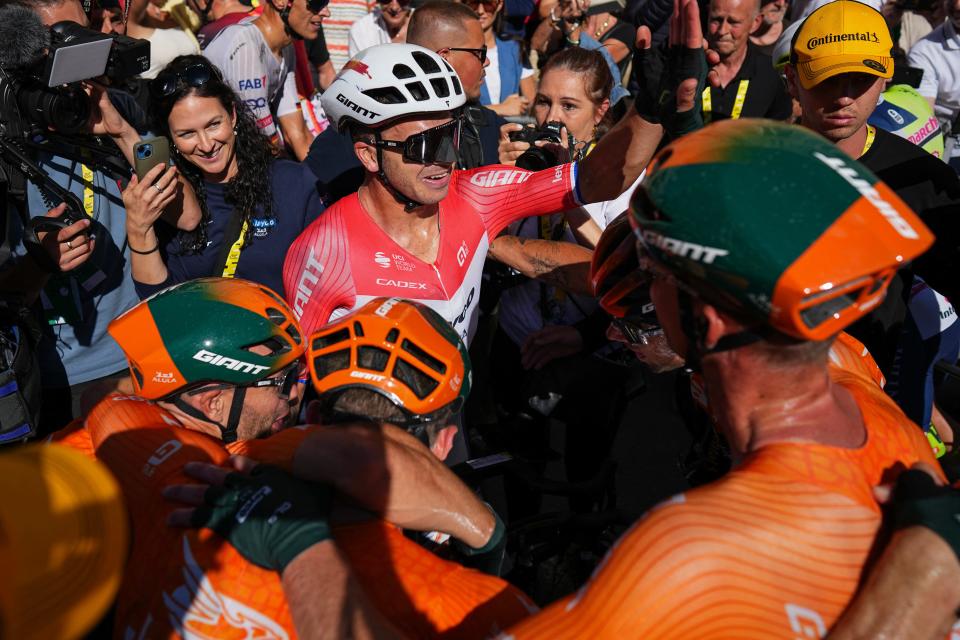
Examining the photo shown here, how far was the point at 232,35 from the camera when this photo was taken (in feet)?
18.2

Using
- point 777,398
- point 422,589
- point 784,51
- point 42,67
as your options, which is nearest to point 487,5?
point 784,51

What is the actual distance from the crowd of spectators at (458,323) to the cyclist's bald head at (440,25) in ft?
0.09

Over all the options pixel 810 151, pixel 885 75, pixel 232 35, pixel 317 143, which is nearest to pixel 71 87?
pixel 317 143

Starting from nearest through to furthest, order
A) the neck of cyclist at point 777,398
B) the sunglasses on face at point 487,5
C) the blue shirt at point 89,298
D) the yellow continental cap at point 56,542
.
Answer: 1. the yellow continental cap at point 56,542
2. the neck of cyclist at point 777,398
3. the blue shirt at point 89,298
4. the sunglasses on face at point 487,5

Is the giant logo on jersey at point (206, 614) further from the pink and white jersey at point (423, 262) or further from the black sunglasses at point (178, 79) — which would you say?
the black sunglasses at point (178, 79)

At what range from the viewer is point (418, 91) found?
3410 mm

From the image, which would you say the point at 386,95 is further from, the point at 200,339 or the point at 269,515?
the point at 269,515

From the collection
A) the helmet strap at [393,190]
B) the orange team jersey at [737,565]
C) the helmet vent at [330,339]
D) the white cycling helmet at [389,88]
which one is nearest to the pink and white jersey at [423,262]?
the helmet strap at [393,190]

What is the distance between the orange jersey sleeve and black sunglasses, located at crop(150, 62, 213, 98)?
2.93 m

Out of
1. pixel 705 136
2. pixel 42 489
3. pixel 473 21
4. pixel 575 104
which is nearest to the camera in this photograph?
pixel 42 489

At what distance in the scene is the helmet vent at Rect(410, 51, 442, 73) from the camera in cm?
351

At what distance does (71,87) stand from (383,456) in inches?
110

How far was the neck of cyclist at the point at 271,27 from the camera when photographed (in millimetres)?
5918

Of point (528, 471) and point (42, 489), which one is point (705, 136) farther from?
point (528, 471)
